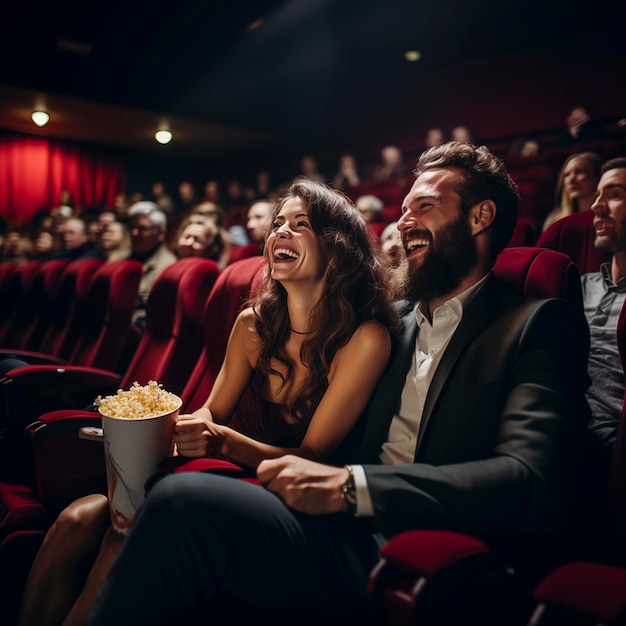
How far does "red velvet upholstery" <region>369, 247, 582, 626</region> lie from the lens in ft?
0.95

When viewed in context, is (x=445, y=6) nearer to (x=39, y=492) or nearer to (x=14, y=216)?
(x=39, y=492)

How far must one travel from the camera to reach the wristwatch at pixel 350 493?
0.38m

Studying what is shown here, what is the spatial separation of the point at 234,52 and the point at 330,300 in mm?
2454

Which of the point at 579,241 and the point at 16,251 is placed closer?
the point at 579,241

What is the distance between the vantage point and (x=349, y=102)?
3324 millimetres

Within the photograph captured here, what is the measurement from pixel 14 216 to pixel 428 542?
3668mm

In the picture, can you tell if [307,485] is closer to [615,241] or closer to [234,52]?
[615,241]

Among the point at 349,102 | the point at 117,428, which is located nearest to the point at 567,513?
the point at 117,428

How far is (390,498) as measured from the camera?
0.37 metres

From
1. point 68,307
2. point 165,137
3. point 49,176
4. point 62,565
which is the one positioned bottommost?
point 62,565

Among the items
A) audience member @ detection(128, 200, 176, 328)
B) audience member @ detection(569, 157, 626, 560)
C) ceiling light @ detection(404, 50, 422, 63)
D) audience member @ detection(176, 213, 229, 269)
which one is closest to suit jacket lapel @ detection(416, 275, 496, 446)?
audience member @ detection(569, 157, 626, 560)

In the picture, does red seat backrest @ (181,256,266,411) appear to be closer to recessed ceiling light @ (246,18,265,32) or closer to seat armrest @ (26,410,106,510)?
seat armrest @ (26,410,106,510)

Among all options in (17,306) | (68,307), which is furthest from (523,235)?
(17,306)

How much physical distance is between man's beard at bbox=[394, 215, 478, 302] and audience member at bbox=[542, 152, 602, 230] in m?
0.28
